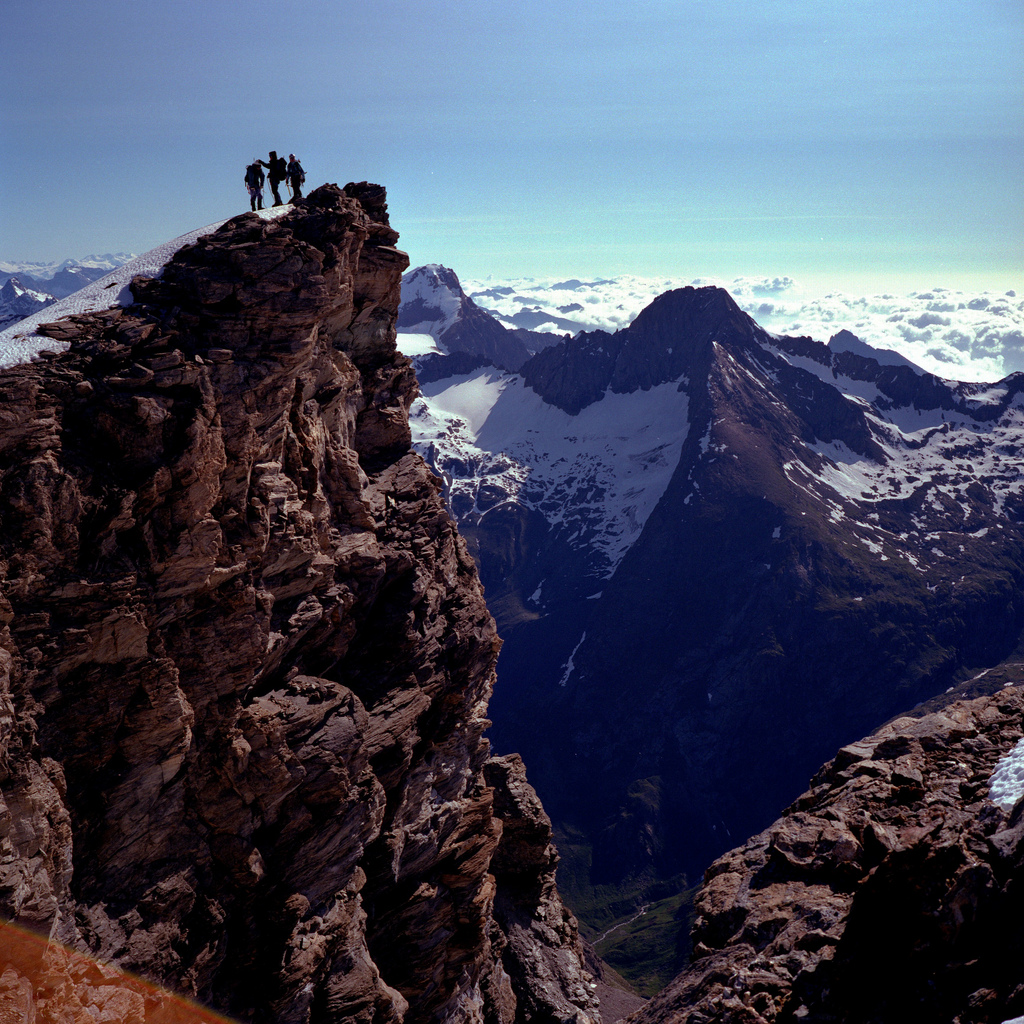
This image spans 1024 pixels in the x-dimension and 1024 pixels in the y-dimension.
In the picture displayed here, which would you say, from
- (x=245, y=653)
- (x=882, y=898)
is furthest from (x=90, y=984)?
(x=882, y=898)

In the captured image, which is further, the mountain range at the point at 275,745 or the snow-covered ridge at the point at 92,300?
the snow-covered ridge at the point at 92,300

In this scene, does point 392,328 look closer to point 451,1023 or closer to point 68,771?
point 68,771

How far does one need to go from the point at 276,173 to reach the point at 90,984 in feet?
137

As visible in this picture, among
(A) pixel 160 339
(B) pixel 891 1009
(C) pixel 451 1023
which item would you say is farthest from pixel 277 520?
(C) pixel 451 1023

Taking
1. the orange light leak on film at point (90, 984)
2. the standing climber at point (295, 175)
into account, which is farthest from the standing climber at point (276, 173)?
the orange light leak on film at point (90, 984)

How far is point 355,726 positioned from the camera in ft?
131

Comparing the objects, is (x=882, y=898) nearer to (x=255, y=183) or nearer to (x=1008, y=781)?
(x=1008, y=781)

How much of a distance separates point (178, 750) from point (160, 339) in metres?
17.5

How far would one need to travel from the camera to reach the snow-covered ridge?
29.3m

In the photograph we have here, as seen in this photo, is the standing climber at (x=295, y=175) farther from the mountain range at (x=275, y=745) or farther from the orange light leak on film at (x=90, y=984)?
the orange light leak on film at (x=90, y=984)

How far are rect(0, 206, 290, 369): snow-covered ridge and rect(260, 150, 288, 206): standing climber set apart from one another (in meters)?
2.01

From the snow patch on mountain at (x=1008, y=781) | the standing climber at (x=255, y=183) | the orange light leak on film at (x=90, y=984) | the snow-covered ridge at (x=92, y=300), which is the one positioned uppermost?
the standing climber at (x=255, y=183)

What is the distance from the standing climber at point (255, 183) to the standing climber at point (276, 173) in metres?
0.94

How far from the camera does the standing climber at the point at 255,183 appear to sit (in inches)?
1724
